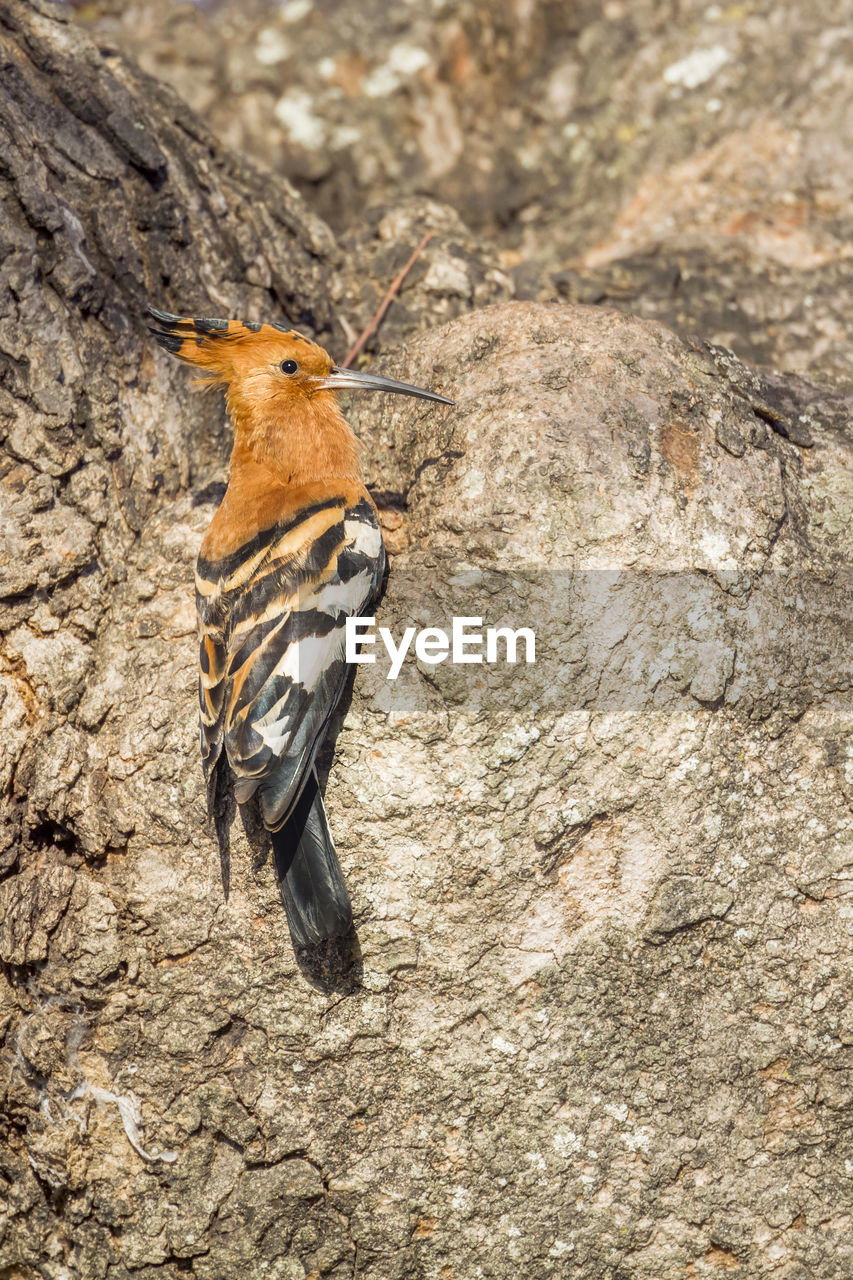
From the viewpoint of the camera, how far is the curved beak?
3.32 metres

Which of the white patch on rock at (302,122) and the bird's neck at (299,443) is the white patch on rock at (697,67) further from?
the bird's neck at (299,443)

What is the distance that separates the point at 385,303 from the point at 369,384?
1097 mm

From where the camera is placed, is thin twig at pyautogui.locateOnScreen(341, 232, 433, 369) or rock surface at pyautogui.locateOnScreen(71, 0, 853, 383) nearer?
thin twig at pyautogui.locateOnScreen(341, 232, 433, 369)

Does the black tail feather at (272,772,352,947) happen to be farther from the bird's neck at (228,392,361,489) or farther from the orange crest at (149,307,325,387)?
the orange crest at (149,307,325,387)

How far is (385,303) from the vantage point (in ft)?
14.4

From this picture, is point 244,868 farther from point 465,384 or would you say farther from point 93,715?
point 465,384

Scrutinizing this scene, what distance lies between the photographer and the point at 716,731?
2967 mm

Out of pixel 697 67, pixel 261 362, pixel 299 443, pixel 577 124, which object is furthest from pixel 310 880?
pixel 697 67

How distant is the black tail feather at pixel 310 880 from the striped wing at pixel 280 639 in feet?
0.35

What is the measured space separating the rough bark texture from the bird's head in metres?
0.59

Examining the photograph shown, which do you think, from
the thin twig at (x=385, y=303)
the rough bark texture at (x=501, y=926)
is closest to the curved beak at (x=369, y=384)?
the rough bark texture at (x=501, y=926)

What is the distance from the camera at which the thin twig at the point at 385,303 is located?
14.0 feet

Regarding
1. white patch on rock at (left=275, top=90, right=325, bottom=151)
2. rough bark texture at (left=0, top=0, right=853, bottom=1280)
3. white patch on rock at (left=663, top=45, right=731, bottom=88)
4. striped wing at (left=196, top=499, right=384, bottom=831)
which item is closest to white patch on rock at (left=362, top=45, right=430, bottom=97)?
white patch on rock at (left=275, top=90, right=325, bottom=151)

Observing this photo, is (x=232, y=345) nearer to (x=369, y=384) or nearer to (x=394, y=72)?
(x=369, y=384)
